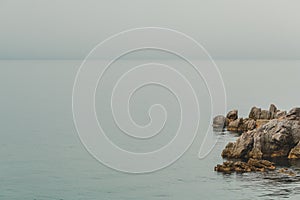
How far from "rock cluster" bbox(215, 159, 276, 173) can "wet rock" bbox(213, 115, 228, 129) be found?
4756cm

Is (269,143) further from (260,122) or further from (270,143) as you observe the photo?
(260,122)

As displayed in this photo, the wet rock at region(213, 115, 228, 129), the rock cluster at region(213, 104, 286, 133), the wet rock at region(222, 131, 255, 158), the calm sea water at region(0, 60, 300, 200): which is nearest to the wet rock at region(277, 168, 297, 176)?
the calm sea water at region(0, 60, 300, 200)

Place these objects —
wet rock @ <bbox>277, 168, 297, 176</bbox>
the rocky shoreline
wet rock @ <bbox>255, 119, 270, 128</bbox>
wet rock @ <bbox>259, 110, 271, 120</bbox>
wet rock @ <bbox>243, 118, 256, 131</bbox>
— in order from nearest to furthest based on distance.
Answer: wet rock @ <bbox>277, 168, 297, 176</bbox>
the rocky shoreline
wet rock @ <bbox>255, 119, 270, 128</bbox>
wet rock @ <bbox>243, 118, 256, 131</bbox>
wet rock @ <bbox>259, 110, 271, 120</bbox>

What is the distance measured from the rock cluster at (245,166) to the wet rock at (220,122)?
156 ft

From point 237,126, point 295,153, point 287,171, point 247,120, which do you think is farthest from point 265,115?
point 287,171

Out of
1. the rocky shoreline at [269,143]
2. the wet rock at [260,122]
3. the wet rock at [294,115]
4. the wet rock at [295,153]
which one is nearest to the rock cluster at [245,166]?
the rocky shoreline at [269,143]

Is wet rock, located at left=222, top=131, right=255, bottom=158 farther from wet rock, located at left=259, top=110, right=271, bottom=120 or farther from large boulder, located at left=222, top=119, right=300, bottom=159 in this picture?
wet rock, located at left=259, top=110, right=271, bottom=120

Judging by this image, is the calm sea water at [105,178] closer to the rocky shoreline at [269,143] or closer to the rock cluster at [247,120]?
the rocky shoreline at [269,143]

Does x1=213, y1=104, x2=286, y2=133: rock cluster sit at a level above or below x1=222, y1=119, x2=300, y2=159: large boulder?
above

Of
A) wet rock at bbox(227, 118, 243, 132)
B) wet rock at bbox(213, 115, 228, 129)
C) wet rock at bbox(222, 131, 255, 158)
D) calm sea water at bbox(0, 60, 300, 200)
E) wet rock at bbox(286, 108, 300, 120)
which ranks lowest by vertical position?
calm sea water at bbox(0, 60, 300, 200)

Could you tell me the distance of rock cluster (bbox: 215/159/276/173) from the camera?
85.4 metres

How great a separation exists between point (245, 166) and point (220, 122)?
182 ft

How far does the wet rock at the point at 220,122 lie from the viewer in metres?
138

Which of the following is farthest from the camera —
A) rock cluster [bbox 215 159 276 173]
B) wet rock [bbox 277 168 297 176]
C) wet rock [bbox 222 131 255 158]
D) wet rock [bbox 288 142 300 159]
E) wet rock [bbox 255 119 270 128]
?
wet rock [bbox 255 119 270 128]
